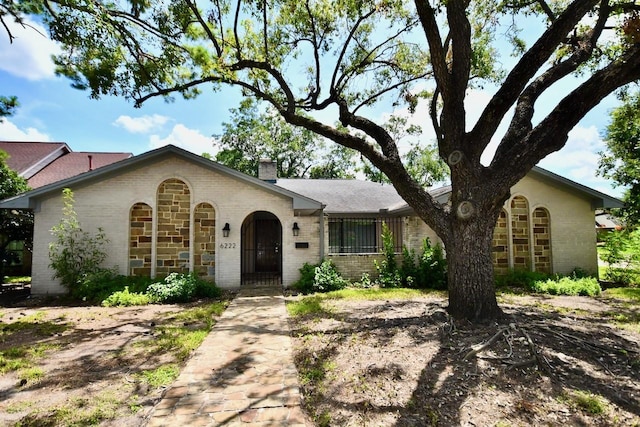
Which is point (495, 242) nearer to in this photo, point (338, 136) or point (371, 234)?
point (371, 234)

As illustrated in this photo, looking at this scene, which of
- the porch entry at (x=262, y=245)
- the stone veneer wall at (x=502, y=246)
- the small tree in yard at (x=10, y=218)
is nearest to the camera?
the small tree in yard at (x=10, y=218)

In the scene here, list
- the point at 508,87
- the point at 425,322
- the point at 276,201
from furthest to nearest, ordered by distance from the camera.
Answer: the point at 276,201
the point at 425,322
the point at 508,87

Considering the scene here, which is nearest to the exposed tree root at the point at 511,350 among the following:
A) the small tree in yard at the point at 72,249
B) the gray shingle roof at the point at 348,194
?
the gray shingle roof at the point at 348,194

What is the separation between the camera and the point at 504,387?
11.3 feet

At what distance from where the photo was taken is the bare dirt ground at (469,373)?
3037mm

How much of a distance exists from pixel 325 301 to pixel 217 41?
7.57m

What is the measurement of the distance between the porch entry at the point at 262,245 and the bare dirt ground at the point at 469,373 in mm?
9336

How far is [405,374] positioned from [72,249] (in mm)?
10344

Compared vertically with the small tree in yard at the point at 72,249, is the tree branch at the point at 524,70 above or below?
above

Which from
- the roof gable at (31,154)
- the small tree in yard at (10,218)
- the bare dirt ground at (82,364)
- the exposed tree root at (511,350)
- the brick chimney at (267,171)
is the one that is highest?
the roof gable at (31,154)

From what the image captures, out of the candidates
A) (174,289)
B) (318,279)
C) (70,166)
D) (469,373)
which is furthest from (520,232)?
(70,166)

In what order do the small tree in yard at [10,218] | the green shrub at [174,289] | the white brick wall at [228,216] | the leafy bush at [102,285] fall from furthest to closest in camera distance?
the small tree in yard at [10,218] < the white brick wall at [228,216] < the leafy bush at [102,285] < the green shrub at [174,289]

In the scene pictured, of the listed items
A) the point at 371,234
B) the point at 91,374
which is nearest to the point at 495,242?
the point at 371,234

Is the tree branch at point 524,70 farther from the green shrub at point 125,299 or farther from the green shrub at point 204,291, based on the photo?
the green shrub at point 125,299
